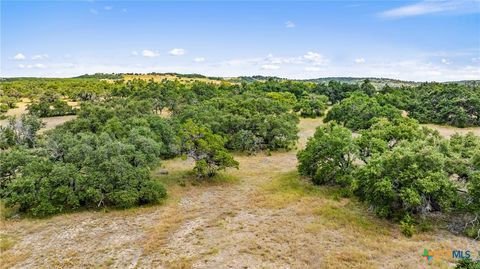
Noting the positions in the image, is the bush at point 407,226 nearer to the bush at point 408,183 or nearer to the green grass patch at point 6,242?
the bush at point 408,183

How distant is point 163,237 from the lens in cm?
2258

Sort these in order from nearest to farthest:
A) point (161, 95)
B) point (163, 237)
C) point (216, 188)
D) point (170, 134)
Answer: point (163, 237), point (216, 188), point (170, 134), point (161, 95)

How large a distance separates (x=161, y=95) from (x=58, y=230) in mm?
53487

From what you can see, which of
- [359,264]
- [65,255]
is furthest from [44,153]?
[359,264]

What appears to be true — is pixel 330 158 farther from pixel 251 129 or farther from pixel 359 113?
pixel 359 113

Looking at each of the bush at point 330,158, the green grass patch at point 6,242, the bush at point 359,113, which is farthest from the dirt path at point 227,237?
the bush at point 359,113

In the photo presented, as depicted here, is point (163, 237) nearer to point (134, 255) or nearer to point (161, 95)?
point (134, 255)

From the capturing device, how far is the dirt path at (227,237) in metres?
19.5

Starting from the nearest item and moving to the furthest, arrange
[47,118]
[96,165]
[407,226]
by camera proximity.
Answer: [407,226], [96,165], [47,118]

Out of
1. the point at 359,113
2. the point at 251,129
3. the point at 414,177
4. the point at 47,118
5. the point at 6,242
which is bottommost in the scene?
the point at 6,242

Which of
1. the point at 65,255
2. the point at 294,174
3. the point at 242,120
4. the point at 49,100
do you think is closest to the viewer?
the point at 65,255

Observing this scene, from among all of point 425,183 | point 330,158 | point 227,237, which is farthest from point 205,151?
point 425,183

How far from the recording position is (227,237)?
882 inches

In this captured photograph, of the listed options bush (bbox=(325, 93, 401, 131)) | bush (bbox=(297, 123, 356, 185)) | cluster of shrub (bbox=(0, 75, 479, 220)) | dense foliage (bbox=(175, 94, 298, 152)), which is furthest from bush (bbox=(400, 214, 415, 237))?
bush (bbox=(325, 93, 401, 131))
